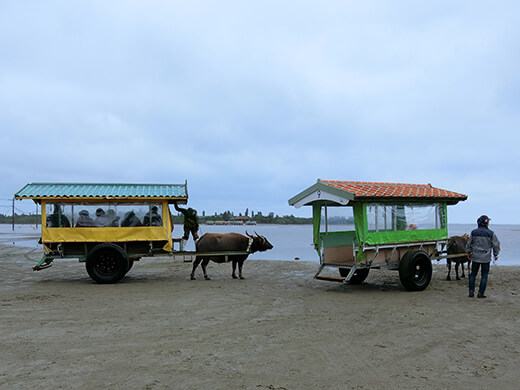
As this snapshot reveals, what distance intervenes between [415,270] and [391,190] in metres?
2.00

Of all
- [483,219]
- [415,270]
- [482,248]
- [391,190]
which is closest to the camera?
[482,248]

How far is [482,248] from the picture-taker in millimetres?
8445

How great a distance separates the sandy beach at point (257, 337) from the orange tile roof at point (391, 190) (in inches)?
89.2

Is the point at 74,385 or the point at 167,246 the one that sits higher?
the point at 167,246

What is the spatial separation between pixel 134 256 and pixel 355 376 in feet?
26.0

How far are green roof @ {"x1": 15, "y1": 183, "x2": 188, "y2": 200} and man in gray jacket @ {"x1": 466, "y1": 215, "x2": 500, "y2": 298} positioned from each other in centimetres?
705

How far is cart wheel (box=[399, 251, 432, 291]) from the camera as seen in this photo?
30.5ft

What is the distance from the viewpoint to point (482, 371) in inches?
175

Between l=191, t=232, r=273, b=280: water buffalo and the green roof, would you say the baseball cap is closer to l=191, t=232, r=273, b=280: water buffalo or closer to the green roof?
l=191, t=232, r=273, b=280: water buffalo

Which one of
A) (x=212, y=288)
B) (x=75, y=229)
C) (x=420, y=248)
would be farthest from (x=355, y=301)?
(x=75, y=229)

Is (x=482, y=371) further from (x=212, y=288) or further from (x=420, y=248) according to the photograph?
(x=212, y=288)

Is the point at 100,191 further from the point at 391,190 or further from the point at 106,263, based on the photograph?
the point at 391,190

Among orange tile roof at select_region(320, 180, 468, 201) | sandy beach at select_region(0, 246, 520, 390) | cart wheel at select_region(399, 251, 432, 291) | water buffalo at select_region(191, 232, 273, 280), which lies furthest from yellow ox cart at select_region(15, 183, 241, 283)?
cart wheel at select_region(399, 251, 432, 291)

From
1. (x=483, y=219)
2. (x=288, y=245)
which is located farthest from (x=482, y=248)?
(x=288, y=245)
